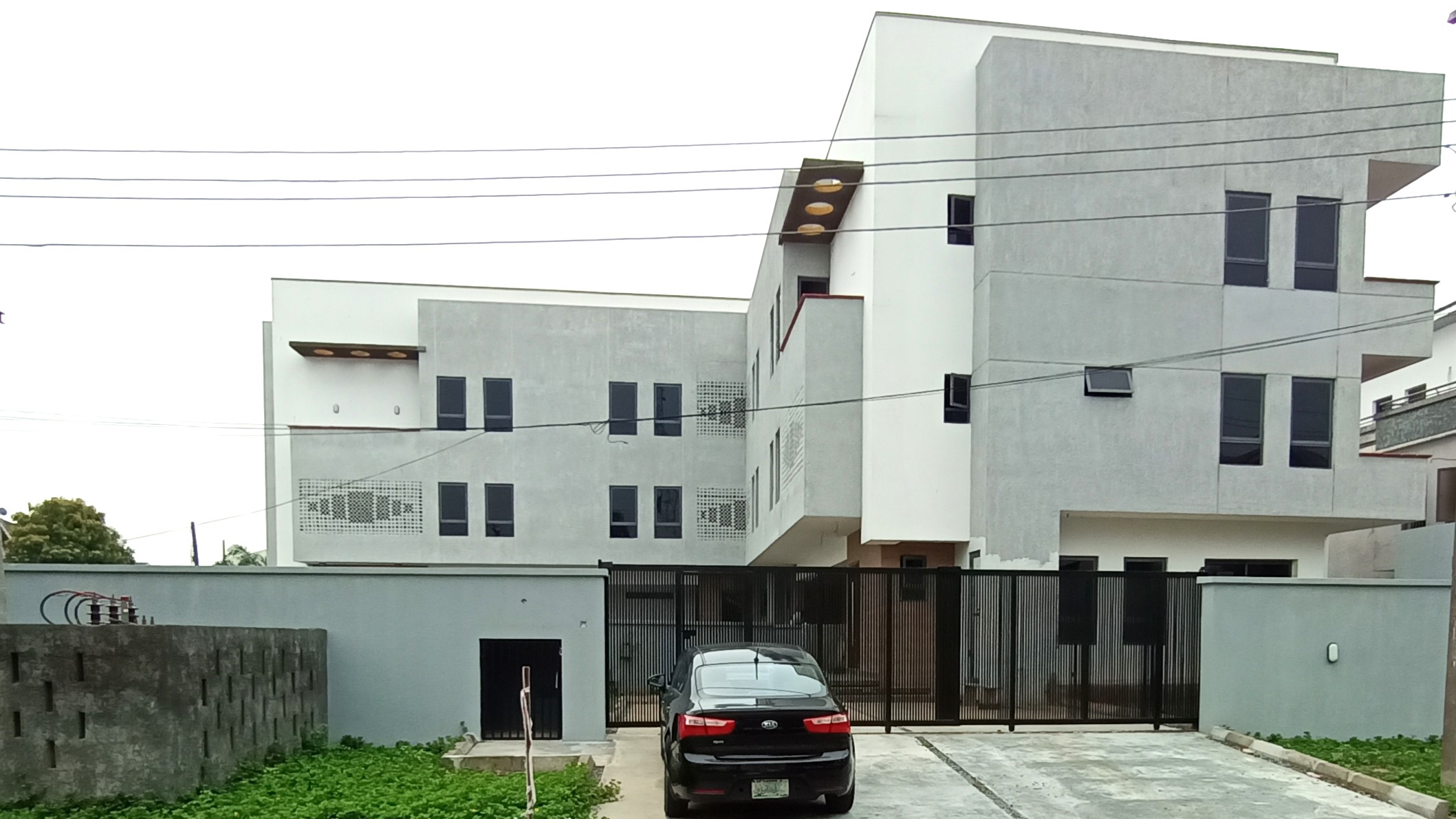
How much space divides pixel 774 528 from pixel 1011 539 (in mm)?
6874

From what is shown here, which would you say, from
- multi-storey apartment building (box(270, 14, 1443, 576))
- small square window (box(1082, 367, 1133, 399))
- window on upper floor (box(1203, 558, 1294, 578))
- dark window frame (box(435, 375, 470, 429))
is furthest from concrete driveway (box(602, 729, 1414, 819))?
dark window frame (box(435, 375, 470, 429))

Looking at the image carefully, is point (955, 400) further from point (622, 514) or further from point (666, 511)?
point (622, 514)

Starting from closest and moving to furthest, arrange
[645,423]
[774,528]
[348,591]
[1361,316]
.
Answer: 1. [348,591]
2. [1361,316]
3. [774,528]
4. [645,423]

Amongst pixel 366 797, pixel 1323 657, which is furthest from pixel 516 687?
pixel 1323 657

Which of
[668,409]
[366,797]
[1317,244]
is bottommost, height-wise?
[366,797]

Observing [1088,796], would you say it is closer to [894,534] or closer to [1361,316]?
[894,534]

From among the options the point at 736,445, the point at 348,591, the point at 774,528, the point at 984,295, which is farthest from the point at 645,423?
the point at 348,591

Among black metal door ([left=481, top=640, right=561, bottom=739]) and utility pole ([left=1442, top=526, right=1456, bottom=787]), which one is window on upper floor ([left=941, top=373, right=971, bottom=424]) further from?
black metal door ([left=481, top=640, right=561, bottom=739])

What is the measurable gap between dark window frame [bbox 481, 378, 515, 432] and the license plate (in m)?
21.3

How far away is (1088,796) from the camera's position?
829 cm

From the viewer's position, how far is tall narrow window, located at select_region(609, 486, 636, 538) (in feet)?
89.9

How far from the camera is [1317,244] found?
16.3 meters

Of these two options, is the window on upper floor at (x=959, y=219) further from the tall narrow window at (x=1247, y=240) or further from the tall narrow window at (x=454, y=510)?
the tall narrow window at (x=454, y=510)

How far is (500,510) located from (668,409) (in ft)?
Result: 19.6
